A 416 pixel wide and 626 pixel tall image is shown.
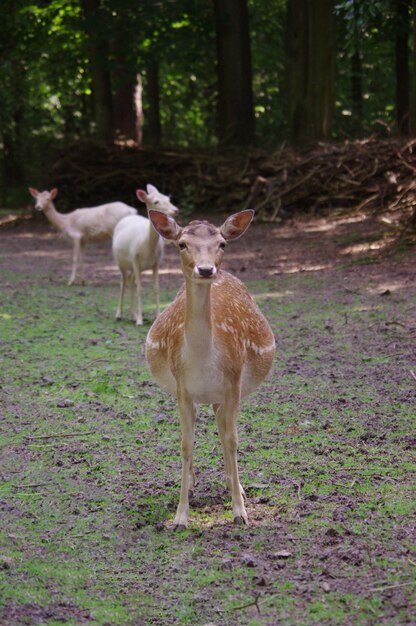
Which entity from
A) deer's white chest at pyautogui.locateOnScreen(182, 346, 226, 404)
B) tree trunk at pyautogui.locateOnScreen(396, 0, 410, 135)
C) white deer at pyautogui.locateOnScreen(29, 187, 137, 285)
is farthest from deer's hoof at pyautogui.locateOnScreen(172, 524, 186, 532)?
tree trunk at pyautogui.locateOnScreen(396, 0, 410, 135)

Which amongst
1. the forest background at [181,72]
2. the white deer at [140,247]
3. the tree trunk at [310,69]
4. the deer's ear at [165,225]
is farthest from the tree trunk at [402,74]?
the deer's ear at [165,225]

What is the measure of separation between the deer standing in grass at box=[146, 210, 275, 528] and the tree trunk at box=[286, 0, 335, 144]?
13.6 m

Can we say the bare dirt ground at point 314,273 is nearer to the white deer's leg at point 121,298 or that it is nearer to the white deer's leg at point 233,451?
the white deer's leg at point 233,451

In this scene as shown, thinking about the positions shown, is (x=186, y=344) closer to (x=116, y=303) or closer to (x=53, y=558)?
(x=53, y=558)

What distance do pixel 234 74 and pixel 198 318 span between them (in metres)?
16.5

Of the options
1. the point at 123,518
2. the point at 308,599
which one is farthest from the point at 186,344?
the point at 308,599

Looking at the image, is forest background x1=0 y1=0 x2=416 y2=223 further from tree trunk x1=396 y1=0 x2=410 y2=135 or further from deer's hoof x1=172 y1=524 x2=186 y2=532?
deer's hoof x1=172 y1=524 x2=186 y2=532

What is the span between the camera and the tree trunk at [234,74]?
1972 cm

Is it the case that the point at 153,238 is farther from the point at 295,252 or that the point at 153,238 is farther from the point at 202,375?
→ the point at 202,375

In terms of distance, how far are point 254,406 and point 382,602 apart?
295 centimetres

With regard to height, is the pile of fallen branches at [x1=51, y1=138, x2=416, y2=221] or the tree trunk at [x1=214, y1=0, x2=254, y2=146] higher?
the tree trunk at [x1=214, y1=0, x2=254, y2=146]

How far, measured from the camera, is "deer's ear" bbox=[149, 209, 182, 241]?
14.1ft

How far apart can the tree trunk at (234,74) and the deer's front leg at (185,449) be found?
1574 cm

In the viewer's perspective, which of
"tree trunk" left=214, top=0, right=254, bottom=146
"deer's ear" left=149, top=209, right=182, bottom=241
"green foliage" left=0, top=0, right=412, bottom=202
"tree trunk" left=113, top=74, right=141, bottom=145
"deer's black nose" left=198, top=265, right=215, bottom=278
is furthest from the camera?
"tree trunk" left=113, top=74, right=141, bottom=145
